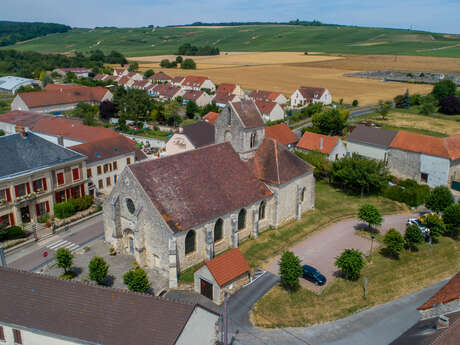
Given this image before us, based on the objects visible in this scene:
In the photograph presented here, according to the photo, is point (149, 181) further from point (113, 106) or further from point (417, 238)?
point (113, 106)

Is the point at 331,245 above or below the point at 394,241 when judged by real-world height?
below

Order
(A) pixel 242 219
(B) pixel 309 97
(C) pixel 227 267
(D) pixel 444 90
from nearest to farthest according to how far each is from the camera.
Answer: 1. (C) pixel 227 267
2. (A) pixel 242 219
3. (B) pixel 309 97
4. (D) pixel 444 90

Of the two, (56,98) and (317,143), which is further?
(56,98)

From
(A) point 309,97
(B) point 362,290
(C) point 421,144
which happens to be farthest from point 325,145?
(A) point 309,97

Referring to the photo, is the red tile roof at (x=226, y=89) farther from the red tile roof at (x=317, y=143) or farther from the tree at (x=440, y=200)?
the tree at (x=440, y=200)

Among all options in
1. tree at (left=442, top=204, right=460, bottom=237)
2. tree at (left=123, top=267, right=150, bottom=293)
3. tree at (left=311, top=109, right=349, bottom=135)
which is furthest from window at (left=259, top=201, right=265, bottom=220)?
tree at (left=311, top=109, right=349, bottom=135)

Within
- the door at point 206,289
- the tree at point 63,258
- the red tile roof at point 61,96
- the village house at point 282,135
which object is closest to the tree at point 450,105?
the village house at point 282,135

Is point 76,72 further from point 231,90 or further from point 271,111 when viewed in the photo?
point 271,111
